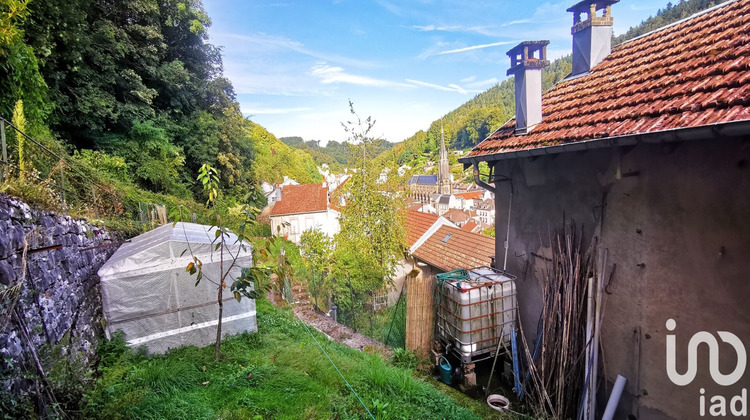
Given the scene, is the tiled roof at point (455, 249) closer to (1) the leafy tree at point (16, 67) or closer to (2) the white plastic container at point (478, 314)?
(2) the white plastic container at point (478, 314)

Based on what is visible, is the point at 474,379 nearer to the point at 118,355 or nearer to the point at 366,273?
the point at 366,273

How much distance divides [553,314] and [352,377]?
3.09 m

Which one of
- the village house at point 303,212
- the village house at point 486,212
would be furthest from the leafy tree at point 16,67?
the village house at point 486,212

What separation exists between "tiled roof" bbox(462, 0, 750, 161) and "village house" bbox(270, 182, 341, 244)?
2327cm

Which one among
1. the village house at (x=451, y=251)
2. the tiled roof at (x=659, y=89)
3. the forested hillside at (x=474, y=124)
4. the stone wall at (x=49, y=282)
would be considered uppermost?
the forested hillside at (x=474, y=124)

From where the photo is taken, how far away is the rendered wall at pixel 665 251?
2.91m

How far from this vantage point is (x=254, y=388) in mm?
4406

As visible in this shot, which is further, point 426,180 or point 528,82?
point 426,180

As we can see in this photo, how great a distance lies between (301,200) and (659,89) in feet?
89.2

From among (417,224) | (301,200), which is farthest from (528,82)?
(301,200)

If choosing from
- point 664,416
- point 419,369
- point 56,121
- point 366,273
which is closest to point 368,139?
point 366,273

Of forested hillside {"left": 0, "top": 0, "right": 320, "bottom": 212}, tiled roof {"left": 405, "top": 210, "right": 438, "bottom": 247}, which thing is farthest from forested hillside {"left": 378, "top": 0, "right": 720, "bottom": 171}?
forested hillside {"left": 0, "top": 0, "right": 320, "bottom": 212}

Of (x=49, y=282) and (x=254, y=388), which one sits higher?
(x=49, y=282)

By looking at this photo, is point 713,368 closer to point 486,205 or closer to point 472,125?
point 486,205
